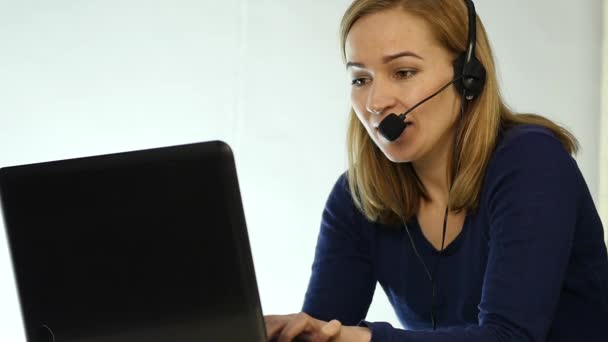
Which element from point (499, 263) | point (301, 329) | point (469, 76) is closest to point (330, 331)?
point (301, 329)

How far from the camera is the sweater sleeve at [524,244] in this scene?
45.2 inches

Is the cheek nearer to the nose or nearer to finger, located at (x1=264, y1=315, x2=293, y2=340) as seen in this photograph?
the nose

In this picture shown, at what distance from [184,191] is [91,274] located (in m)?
0.14

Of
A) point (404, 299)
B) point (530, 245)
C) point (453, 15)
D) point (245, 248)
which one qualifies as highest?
point (453, 15)

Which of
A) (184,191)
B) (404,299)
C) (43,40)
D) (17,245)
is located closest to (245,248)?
(184,191)

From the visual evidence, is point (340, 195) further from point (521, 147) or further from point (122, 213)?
point (122, 213)

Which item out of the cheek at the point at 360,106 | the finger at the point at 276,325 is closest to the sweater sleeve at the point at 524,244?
the finger at the point at 276,325

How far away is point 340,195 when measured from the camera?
5.11ft

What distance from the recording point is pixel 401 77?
135 centimetres

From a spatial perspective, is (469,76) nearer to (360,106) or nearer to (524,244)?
(360,106)

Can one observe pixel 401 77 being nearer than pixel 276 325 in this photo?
No

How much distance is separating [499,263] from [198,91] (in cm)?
153

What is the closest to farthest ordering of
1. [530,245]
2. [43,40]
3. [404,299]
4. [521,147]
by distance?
[530,245] → [521,147] → [404,299] → [43,40]

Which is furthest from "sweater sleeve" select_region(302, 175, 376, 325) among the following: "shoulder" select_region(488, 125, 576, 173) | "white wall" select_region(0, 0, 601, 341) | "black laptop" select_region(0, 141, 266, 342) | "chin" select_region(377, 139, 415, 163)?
"white wall" select_region(0, 0, 601, 341)
